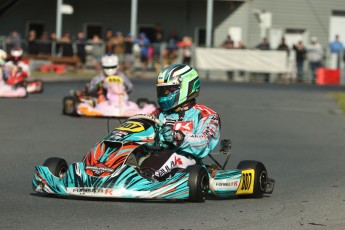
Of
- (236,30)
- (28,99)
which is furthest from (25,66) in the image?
(236,30)

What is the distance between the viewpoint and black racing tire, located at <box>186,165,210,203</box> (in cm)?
795

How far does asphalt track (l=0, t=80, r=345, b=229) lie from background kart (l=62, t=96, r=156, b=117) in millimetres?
239

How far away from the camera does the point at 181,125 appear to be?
8.76 metres

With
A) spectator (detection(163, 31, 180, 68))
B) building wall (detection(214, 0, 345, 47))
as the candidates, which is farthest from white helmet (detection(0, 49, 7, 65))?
building wall (detection(214, 0, 345, 47))

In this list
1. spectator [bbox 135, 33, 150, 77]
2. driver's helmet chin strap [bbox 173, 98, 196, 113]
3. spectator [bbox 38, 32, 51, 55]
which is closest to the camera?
driver's helmet chin strap [bbox 173, 98, 196, 113]

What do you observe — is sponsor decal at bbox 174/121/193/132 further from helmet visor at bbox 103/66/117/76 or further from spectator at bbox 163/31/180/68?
spectator at bbox 163/31/180/68

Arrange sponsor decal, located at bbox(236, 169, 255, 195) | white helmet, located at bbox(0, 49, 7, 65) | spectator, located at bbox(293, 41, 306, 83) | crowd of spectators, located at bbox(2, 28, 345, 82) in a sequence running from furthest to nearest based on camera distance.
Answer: spectator, located at bbox(293, 41, 306, 83) → crowd of spectators, located at bbox(2, 28, 345, 82) → white helmet, located at bbox(0, 49, 7, 65) → sponsor decal, located at bbox(236, 169, 255, 195)

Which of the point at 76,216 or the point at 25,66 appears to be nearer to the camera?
the point at 76,216

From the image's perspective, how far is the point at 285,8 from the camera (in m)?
40.2

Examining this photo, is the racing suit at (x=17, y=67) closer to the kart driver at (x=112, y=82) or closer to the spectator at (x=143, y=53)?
the kart driver at (x=112, y=82)

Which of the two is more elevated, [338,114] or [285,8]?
[285,8]

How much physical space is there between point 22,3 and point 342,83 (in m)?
13.7

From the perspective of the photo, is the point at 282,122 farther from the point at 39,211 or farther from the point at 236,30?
the point at 236,30

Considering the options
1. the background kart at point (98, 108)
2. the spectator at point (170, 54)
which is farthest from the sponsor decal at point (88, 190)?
the spectator at point (170, 54)
